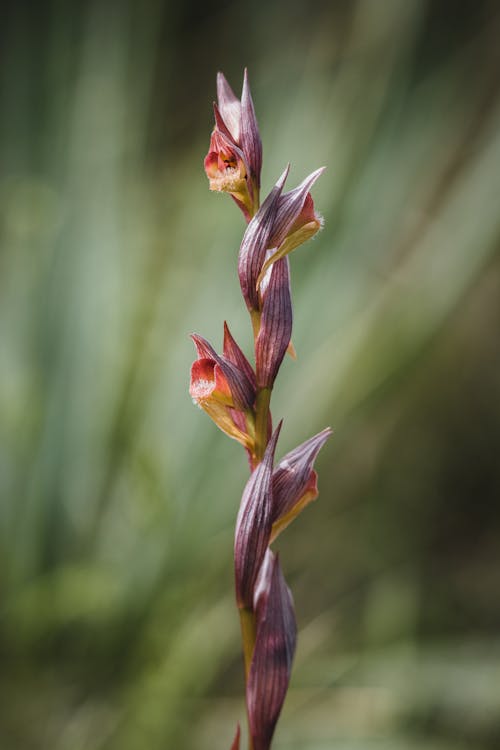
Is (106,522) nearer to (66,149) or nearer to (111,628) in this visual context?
(111,628)

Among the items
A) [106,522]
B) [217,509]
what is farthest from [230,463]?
[106,522]

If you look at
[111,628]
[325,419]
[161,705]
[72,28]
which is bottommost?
[161,705]

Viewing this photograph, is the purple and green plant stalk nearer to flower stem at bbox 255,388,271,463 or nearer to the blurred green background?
flower stem at bbox 255,388,271,463

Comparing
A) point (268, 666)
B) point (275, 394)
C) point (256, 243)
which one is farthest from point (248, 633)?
point (275, 394)

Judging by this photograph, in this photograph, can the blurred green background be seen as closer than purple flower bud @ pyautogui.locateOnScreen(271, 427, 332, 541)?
No

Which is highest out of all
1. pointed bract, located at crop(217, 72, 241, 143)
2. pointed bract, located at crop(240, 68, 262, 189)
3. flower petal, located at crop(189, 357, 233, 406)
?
pointed bract, located at crop(217, 72, 241, 143)

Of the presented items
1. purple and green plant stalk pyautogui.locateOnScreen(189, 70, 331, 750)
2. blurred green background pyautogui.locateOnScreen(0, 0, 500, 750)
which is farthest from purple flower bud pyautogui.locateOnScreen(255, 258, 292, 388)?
blurred green background pyautogui.locateOnScreen(0, 0, 500, 750)

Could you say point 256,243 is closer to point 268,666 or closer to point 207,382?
point 207,382

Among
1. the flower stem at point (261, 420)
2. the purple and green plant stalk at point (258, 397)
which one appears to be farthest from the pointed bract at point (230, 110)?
the flower stem at point (261, 420)
